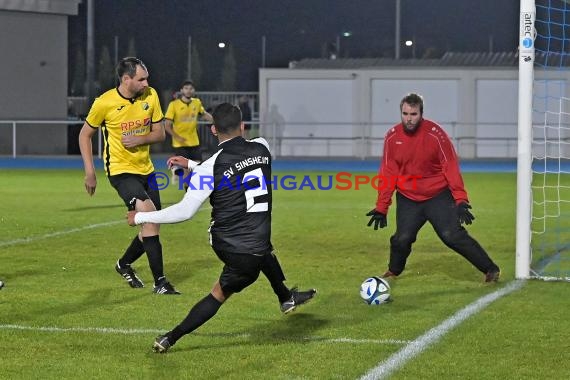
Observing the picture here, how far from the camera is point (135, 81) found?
9453 mm

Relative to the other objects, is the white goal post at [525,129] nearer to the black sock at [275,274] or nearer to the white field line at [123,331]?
the black sock at [275,274]

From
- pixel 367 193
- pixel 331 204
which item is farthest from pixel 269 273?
pixel 367 193

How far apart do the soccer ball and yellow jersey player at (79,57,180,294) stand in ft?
5.25

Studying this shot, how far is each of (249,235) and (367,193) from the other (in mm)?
15633

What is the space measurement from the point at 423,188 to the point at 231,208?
330 cm

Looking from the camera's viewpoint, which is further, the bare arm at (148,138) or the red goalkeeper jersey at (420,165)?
the red goalkeeper jersey at (420,165)

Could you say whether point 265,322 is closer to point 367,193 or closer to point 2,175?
point 367,193

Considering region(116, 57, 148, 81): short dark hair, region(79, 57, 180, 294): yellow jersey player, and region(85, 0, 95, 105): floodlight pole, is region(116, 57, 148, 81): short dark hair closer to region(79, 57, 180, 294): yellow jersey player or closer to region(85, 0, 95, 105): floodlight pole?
region(79, 57, 180, 294): yellow jersey player

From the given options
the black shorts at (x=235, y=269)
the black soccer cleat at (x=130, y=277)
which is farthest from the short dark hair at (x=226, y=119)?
the black soccer cleat at (x=130, y=277)

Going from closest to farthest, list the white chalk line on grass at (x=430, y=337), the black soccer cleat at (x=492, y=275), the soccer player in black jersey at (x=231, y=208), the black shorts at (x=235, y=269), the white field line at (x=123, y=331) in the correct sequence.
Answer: the white chalk line on grass at (x=430, y=337), the soccer player in black jersey at (x=231, y=208), the black shorts at (x=235, y=269), the white field line at (x=123, y=331), the black soccer cleat at (x=492, y=275)

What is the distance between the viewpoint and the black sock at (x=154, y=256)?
9367 millimetres

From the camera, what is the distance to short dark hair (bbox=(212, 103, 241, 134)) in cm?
685

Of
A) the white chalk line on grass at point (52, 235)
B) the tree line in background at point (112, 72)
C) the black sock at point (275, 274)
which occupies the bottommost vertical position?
the white chalk line on grass at point (52, 235)

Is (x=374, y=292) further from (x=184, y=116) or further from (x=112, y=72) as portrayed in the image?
(x=112, y=72)
